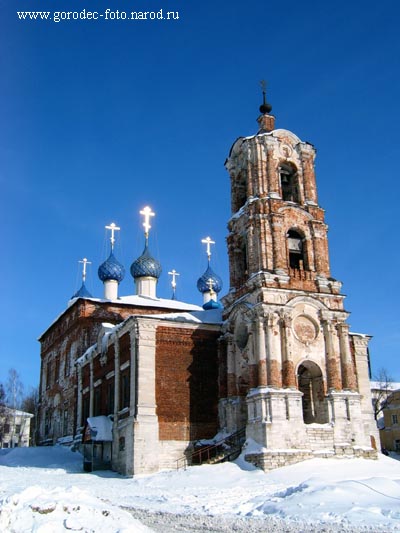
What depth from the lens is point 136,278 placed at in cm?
3712

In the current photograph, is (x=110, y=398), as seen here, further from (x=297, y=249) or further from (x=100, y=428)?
(x=297, y=249)

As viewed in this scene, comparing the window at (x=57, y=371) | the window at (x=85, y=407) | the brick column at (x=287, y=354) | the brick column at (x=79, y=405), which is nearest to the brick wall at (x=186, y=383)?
the brick column at (x=287, y=354)

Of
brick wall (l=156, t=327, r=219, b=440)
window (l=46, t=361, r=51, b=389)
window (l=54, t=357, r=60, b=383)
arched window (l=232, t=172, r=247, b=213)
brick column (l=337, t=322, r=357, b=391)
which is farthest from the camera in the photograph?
window (l=46, t=361, r=51, b=389)

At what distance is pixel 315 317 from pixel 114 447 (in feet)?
31.7

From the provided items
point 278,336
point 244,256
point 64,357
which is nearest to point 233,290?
point 244,256

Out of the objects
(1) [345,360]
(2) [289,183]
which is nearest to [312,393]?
(1) [345,360]

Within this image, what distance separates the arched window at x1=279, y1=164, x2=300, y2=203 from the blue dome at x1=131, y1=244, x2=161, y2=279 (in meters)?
12.0

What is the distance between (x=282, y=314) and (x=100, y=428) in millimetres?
9066

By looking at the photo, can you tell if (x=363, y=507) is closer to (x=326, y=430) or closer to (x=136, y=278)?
(x=326, y=430)

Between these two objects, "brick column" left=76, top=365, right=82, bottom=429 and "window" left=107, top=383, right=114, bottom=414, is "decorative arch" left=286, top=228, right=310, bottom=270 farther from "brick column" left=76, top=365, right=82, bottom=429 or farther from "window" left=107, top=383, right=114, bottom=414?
"brick column" left=76, top=365, right=82, bottom=429

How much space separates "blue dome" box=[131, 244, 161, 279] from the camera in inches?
1449

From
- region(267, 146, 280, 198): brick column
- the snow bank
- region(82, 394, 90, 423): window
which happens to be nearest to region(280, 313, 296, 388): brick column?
region(267, 146, 280, 198): brick column

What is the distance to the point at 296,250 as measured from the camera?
2556 centimetres

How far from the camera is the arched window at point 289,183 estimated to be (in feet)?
87.8
